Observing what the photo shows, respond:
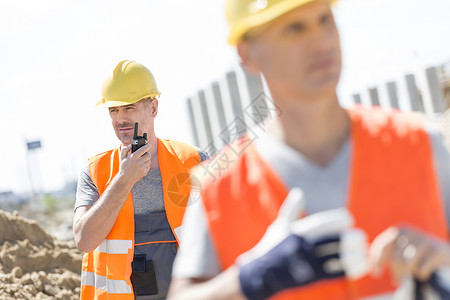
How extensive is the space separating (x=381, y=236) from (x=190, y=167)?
2.72 m

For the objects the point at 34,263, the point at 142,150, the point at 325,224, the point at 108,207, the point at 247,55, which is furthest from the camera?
the point at 34,263

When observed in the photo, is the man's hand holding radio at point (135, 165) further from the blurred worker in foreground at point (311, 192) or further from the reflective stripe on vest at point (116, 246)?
Result: the blurred worker in foreground at point (311, 192)

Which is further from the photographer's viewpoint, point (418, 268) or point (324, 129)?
point (324, 129)

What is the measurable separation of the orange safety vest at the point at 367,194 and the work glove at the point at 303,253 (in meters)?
0.06

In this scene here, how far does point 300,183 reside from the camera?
4.78 ft

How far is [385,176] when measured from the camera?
1443mm

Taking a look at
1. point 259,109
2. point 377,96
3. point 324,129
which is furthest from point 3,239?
point 377,96

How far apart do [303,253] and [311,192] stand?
0.19 metres

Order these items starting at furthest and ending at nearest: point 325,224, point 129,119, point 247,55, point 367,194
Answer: point 129,119 → point 247,55 → point 367,194 → point 325,224

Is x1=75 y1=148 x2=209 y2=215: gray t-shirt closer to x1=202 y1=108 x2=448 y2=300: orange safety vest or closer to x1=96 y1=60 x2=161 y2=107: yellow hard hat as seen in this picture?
Answer: x1=96 y1=60 x2=161 y2=107: yellow hard hat

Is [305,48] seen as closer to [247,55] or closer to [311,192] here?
[247,55]

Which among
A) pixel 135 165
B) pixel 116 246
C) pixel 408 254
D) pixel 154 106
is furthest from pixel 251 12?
pixel 154 106

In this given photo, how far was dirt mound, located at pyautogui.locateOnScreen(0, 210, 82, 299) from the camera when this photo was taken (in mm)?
6344

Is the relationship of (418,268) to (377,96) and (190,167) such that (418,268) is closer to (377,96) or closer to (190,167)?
(190,167)
